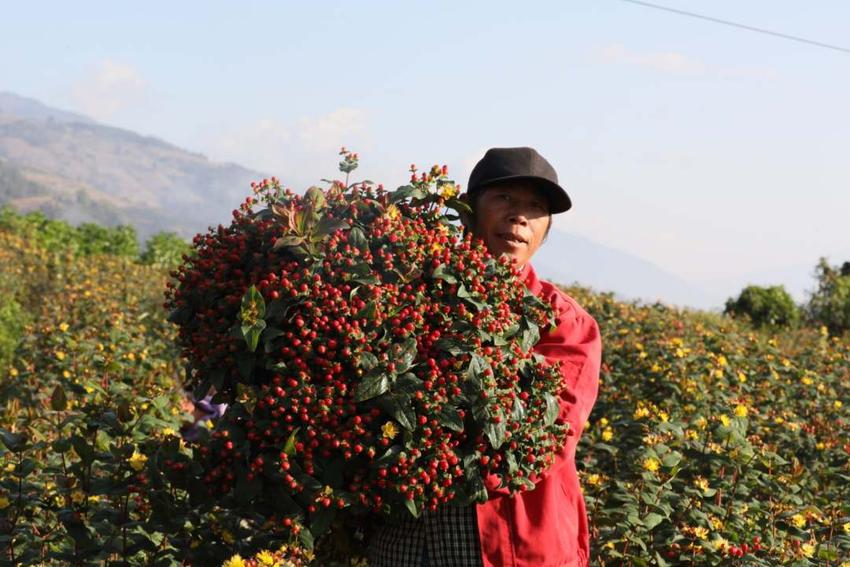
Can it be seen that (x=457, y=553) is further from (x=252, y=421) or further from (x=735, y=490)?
(x=735, y=490)

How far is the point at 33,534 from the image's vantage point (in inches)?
108

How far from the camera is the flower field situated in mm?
2514

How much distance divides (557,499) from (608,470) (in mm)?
1878

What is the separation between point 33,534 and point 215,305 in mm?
1085

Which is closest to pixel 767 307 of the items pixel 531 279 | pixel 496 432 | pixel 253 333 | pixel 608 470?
pixel 608 470

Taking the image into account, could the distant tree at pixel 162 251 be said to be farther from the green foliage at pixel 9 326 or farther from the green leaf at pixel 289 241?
the green leaf at pixel 289 241

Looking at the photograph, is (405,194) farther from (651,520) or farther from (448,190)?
(651,520)

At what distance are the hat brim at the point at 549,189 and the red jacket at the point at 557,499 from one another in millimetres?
198

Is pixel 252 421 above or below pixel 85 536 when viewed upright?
above

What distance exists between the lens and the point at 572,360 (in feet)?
7.57

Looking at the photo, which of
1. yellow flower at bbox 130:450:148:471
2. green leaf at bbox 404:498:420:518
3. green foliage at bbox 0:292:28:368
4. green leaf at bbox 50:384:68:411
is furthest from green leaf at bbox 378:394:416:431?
green foliage at bbox 0:292:28:368

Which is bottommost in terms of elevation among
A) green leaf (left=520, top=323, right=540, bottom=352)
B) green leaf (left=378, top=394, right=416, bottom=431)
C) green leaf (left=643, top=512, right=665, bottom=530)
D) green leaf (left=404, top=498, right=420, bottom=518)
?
green leaf (left=643, top=512, right=665, bottom=530)

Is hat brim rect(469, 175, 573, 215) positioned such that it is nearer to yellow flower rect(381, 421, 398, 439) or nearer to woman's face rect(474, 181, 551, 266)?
woman's face rect(474, 181, 551, 266)

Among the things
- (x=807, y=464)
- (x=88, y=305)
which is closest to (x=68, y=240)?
(x=88, y=305)
